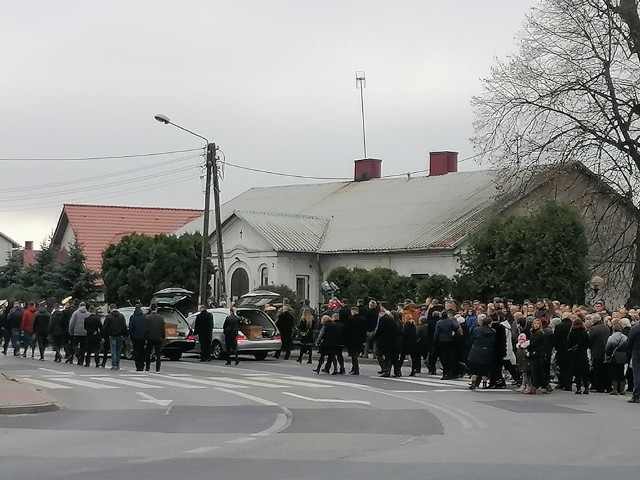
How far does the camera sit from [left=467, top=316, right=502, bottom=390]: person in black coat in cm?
2392

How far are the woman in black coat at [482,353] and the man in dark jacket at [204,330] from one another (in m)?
10.9

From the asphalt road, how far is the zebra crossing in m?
0.04

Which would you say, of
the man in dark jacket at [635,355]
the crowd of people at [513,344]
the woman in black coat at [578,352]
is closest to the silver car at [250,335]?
the crowd of people at [513,344]

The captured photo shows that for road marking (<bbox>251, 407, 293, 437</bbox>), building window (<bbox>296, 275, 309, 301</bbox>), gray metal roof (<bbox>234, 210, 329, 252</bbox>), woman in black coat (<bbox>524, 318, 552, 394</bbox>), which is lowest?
road marking (<bbox>251, 407, 293, 437</bbox>)

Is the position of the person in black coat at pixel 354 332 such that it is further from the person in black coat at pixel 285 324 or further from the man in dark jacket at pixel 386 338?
the person in black coat at pixel 285 324

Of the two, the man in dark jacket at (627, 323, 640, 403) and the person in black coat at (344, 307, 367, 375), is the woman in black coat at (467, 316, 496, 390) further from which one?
the person in black coat at (344, 307, 367, 375)

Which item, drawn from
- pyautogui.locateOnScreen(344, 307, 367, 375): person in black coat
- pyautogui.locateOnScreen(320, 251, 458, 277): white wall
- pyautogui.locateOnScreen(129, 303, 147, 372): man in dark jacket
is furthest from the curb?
pyautogui.locateOnScreen(320, 251, 458, 277): white wall

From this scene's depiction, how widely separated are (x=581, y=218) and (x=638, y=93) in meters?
4.67

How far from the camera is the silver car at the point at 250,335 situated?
3372cm

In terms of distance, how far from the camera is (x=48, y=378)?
88.0ft

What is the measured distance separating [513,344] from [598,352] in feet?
6.41

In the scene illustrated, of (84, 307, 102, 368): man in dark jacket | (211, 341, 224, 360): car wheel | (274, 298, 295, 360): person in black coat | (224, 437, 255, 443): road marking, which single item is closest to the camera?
(224, 437, 255, 443): road marking

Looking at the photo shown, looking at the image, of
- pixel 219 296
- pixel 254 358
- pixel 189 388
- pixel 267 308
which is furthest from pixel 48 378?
pixel 219 296

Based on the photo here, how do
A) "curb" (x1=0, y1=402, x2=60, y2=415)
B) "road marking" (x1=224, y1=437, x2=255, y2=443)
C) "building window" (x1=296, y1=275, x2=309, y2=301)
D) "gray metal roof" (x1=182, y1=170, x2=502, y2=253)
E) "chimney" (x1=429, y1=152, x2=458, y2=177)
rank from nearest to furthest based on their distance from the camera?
"road marking" (x1=224, y1=437, x2=255, y2=443) < "curb" (x1=0, y1=402, x2=60, y2=415) < "gray metal roof" (x1=182, y1=170, x2=502, y2=253) < "building window" (x1=296, y1=275, x2=309, y2=301) < "chimney" (x1=429, y1=152, x2=458, y2=177)
